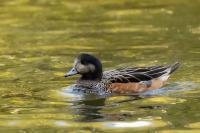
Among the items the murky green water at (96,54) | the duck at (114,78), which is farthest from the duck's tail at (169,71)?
the murky green water at (96,54)

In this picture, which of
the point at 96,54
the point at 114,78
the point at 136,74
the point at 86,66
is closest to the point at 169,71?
the point at 136,74

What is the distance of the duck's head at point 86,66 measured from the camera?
1293 centimetres

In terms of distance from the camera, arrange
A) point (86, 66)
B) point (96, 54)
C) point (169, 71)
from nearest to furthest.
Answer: point (86, 66), point (169, 71), point (96, 54)

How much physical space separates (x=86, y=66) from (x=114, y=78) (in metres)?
0.51

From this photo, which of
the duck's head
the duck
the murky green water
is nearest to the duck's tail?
the duck

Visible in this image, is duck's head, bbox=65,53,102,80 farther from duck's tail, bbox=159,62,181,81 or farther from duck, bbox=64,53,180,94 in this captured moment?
duck's tail, bbox=159,62,181,81

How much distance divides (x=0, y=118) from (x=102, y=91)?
2385 millimetres

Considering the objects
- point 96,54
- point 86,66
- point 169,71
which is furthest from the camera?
point 96,54

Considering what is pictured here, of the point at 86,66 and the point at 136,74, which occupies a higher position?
the point at 86,66

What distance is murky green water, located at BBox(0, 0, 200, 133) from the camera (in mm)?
10812

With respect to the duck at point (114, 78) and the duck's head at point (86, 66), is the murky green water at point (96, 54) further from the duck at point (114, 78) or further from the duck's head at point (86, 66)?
the duck's head at point (86, 66)

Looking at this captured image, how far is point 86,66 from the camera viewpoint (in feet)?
42.5

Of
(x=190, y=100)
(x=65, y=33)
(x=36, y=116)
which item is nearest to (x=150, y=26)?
(x=65, y=33)

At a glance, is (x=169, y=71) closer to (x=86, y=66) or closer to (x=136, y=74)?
(x=136, y=74)
